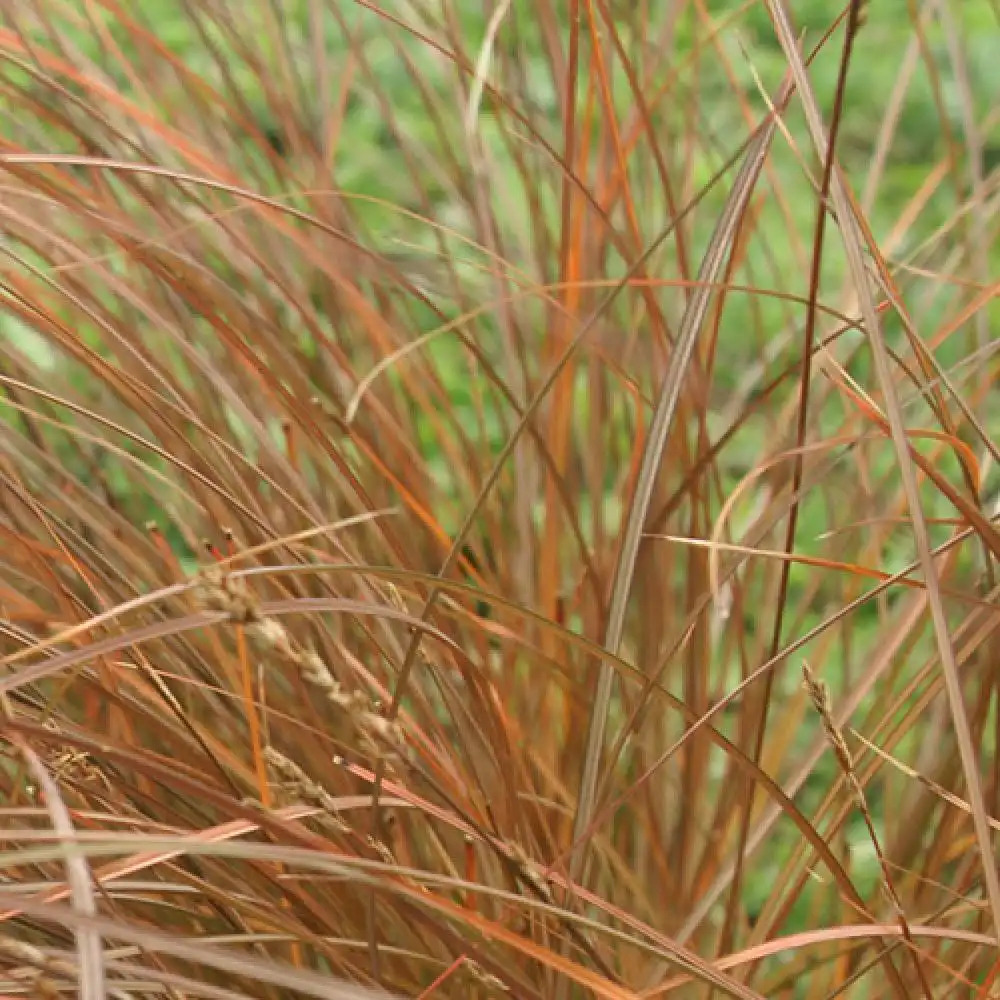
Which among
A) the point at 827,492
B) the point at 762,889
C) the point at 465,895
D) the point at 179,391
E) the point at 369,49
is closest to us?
the point at 465,895

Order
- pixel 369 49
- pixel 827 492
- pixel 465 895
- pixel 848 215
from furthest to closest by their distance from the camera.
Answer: pixel 369 49, pixel 827 492, pixel 465 895, pixel 848 215

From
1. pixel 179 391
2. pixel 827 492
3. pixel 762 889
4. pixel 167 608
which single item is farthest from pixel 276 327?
pixel 762 889

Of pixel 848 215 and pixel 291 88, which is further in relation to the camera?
pixel 291 88

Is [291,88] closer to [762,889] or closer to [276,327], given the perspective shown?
[276,327]

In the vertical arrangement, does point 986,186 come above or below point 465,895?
above

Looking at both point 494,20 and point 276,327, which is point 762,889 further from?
point 494,20

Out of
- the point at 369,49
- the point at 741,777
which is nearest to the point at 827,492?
the point at 741,777

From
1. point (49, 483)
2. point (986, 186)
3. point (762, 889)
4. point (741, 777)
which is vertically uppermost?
point (986, 186)
